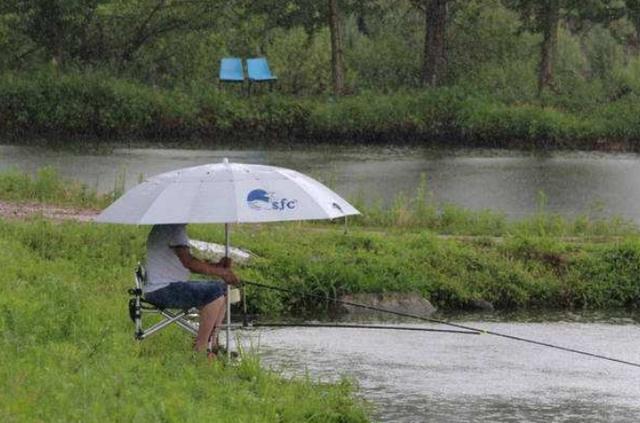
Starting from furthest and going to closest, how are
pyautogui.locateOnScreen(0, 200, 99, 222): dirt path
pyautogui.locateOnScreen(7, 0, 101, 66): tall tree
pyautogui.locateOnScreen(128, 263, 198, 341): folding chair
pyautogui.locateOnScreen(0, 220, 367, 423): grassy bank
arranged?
pyautogui.locateOnScreen(7, 0, 101, 66): tall tree
pyautogui.locateOnScreen(0, 200, 99, 222): dirt path
pyautogui.locateOnScreen(128, 263, 198, 341): folding chair
pyautogui.locateOnScreen(0, 220, 367, 423): grassy bank

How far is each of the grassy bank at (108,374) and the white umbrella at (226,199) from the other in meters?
0.95

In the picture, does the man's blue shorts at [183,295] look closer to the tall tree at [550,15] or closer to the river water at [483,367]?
the river water at [483,367]

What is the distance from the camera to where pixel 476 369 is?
567 inches

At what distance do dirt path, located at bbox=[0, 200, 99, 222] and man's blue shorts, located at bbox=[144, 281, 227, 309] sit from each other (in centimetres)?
763

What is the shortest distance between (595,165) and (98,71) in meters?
13.4

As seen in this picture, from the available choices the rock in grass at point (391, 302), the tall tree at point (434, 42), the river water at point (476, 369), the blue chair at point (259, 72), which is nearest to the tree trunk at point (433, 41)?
the tall tree at point (434, 42)

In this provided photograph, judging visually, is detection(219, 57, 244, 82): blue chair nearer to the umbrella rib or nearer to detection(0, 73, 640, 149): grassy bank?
detection(0, 73, 640, 149): grassy bank

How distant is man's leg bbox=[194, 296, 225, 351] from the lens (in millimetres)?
12617

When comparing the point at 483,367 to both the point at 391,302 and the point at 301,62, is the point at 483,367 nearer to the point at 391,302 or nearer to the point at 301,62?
the point at 391,302

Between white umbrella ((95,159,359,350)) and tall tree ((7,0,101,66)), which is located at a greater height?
tall tree ((7,0,101,66))

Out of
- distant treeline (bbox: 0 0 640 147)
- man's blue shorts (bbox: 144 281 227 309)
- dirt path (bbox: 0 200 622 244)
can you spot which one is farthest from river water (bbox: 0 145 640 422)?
distant treeline (bbox: 0 0 640 147)

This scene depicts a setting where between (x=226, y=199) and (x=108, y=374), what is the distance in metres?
2.13

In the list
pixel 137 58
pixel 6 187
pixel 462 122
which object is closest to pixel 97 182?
pixel 6 187

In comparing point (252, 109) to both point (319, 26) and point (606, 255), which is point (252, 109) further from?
point (606, 255)
